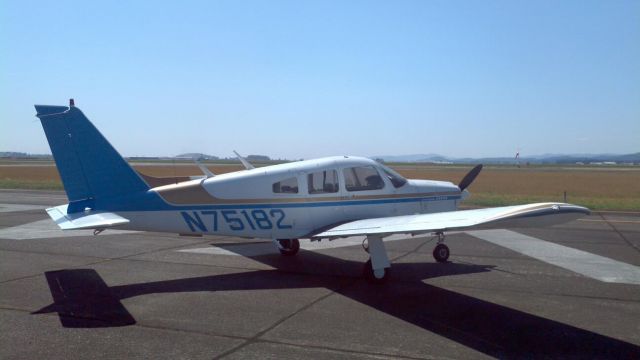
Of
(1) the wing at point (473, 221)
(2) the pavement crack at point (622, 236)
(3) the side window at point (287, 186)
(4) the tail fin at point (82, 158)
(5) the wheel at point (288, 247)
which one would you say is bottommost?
(2) the pavement crack at point (622, 236)

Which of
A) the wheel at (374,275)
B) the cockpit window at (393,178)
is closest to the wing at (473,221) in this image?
the wheel at (374,275)

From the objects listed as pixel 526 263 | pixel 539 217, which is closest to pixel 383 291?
pixel 539 217

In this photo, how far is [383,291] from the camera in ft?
29.0

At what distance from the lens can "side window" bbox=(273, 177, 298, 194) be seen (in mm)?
10173

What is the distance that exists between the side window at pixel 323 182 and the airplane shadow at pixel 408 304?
1.67 metres

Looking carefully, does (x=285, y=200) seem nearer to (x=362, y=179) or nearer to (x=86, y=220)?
(x=362, y=179)

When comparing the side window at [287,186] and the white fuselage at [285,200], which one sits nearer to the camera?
the white fuselage at [285,200]

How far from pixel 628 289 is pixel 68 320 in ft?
29.7

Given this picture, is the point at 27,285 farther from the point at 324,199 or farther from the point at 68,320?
the point at 324,199

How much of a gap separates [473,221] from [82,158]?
22.3ft

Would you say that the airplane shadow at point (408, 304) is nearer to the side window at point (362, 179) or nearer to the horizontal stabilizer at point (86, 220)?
the horizontal stabilizer at point (86, 220)

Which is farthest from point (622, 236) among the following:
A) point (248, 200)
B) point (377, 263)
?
point (248, 200)

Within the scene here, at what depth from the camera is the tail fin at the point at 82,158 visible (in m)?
8.86

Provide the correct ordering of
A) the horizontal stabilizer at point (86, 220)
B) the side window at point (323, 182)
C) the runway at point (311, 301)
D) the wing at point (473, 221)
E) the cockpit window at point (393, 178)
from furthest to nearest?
the cockpit window at point (393, 178) → the side window at point (323, 182) → the horizontal stabilizer at point (86, 220) → the wing at point (473, 221) → the runway at point (311, 301)
